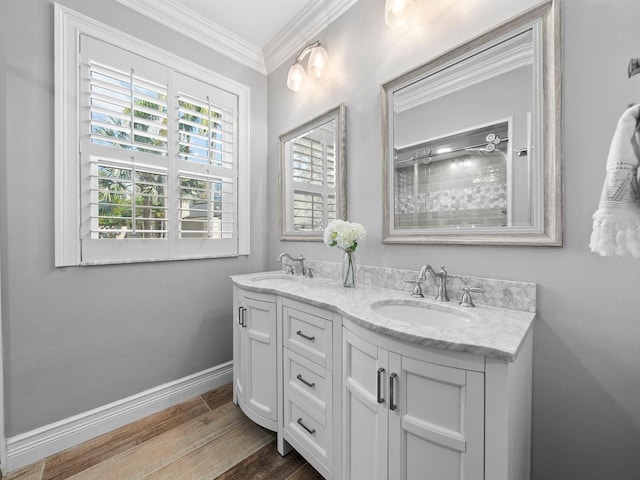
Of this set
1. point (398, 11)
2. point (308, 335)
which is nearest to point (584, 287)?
point (308, 335)

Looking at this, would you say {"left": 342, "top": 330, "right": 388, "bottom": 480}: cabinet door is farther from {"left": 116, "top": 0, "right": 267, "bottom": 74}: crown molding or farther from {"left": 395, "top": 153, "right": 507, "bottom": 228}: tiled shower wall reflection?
{"left": 116, "top": 0, "right": 267, "bottom": 74}: crown molding

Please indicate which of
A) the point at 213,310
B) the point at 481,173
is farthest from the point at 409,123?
the point at 213,310

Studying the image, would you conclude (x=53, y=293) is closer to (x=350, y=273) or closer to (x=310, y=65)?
(x=350, y=273)

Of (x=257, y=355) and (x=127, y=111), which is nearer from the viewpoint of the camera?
(x=257, y=355)

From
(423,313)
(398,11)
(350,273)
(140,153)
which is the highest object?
(398,11)

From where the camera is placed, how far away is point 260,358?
1.58m

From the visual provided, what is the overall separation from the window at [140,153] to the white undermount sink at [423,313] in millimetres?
1397

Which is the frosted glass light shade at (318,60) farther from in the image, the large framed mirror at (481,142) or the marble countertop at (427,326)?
the marble countertop at (427,326)

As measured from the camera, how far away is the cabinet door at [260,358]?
4.94 feet

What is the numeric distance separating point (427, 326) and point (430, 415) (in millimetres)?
261

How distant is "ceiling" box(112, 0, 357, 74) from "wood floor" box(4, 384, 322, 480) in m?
2.61

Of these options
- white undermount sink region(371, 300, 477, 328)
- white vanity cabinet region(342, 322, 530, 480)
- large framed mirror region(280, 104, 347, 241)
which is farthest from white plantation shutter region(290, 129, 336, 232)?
white vanity cabinet region(342, 322, 530, 480)

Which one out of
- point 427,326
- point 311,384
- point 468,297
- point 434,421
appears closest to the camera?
point 434,421

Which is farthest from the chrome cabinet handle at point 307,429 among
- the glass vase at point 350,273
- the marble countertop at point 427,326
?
the glass vase at point 350,273
